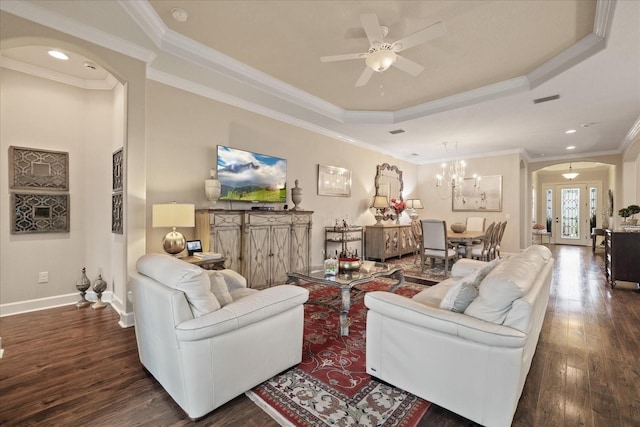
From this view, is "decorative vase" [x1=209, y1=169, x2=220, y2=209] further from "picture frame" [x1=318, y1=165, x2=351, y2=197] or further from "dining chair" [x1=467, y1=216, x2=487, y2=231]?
"dining chair" [x1=467, y1=216, x2=487, y2=231]

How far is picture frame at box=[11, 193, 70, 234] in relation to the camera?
11.0 feet

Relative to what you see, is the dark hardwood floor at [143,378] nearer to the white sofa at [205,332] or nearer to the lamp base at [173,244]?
the white sofa at [205,332]

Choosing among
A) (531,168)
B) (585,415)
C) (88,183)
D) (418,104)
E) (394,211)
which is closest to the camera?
(585,415)

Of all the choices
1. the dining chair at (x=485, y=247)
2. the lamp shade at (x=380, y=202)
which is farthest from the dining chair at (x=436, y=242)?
the lamp shade at (x=380, y=202)

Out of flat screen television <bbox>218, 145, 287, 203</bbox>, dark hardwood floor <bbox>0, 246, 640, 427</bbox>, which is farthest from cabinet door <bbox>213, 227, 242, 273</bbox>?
dark hardwood floor <bbox>0, 246, 640, 427</bbox>

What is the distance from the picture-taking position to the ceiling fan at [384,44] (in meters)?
2.34

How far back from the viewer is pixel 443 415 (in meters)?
1.73

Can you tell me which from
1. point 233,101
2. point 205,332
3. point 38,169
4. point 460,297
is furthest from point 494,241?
point 38,169

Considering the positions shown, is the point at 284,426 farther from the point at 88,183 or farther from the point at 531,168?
the point at 531,168

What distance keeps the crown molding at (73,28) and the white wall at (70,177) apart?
1191mm

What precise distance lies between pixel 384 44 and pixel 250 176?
8.66ft

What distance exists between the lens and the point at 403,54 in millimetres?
3439

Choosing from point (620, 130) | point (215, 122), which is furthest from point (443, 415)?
point (620, 130)

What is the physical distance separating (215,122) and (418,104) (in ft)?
11.0
